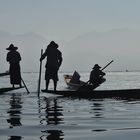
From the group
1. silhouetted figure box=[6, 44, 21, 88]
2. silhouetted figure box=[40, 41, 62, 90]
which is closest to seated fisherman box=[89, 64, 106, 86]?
silhouetted figure box=[40, 41, 62, 90]

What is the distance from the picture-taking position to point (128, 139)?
4.95 m

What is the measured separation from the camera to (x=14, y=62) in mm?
17109

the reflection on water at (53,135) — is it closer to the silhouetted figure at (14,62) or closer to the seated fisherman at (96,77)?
the silhouetted figure at (14,62)

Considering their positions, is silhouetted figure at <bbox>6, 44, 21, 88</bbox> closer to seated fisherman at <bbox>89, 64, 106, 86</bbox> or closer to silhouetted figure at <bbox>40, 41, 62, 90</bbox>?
Answer: silhouetted figure at <bbox>40, 41, 62, 90</bbox>

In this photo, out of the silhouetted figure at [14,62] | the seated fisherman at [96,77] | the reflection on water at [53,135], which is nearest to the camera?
the reflection on water at [53,135]

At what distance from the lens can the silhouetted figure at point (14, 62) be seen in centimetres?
1692

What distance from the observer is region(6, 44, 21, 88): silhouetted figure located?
16.9m

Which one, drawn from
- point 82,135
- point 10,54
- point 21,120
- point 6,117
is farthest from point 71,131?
point 10,54

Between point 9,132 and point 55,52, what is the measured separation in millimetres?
10369

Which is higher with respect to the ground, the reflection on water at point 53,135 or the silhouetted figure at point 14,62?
the silhouetted figure at point 14,62

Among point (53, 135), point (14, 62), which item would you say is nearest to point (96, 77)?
point (14, 62)

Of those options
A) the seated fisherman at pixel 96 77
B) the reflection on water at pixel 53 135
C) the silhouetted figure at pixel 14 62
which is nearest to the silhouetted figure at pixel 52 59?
the silhouetted figure at pixel 14 62

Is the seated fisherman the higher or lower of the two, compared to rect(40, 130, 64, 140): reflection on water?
higher

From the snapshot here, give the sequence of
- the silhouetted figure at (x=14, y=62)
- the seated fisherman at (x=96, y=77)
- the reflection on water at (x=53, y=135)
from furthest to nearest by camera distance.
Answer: the seated fisherman at (x=96, y=77) < the silhouetted figure at (x=14, y=62) < the reflection on water at (x=53, y=135)
